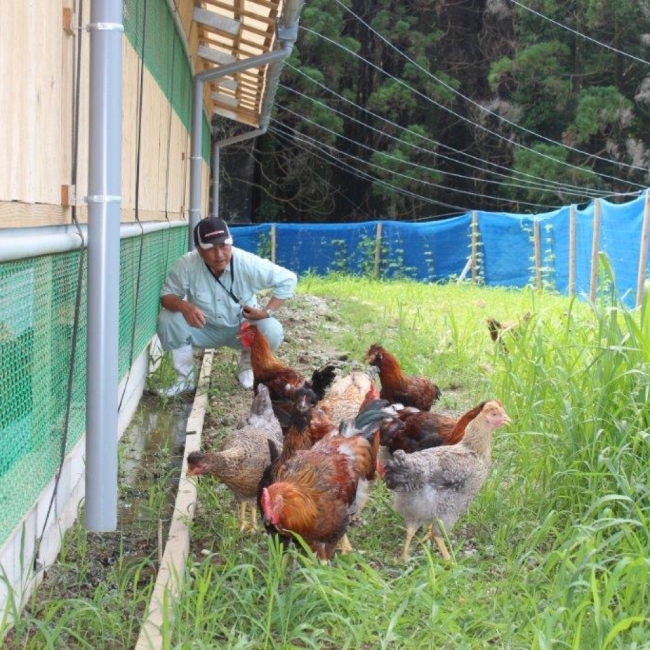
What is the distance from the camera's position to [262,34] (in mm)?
10836

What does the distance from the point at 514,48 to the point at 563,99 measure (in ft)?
8.18

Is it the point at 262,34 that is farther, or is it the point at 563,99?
the point at 563,99

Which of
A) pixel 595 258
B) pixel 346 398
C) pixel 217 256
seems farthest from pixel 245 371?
pixel 595 258

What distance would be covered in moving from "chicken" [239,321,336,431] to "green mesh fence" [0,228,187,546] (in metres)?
1.55

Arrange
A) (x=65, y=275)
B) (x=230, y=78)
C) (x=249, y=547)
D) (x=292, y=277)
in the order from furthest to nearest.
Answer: (x=230, y=78) < (x=292, y=277) < (x=249, y=547) < (x=65, y=275)

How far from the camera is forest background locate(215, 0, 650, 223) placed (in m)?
25.0

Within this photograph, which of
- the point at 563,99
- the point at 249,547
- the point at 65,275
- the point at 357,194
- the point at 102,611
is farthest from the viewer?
the point at 357,194

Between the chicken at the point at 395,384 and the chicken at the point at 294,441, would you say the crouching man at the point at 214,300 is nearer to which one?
the chicken at the point at 395,384

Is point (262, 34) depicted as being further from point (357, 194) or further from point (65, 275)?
point (357, 194)

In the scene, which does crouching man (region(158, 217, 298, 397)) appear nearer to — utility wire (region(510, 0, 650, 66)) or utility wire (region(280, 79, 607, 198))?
utility wire (region(280, 79, 607, 198))

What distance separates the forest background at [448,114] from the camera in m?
25.0

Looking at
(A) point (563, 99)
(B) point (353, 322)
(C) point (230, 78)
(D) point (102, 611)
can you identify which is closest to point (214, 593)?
(D) point (102, 611)

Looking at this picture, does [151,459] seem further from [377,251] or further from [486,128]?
[486,128]

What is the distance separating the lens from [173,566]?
343 cm
